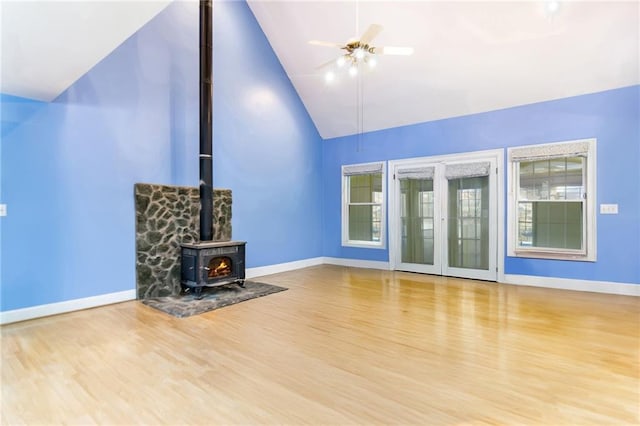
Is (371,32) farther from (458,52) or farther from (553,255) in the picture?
(553,255)

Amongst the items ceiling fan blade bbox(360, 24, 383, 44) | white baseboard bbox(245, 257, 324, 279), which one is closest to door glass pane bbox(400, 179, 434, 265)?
white baseboard bbox(245, 257, 324, 279)

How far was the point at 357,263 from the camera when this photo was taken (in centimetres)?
729

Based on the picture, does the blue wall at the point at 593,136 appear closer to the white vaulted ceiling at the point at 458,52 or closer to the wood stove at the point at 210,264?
the white vaulted ceiling at the point at 458,52

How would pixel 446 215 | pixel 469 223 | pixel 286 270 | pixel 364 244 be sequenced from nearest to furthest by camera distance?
pixel 469 223, pixel 446 215, pixel 286 270, pixel 364 244

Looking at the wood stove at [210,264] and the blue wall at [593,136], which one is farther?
the blue wall at [593,136]

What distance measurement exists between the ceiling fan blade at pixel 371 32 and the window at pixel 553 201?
3419mm

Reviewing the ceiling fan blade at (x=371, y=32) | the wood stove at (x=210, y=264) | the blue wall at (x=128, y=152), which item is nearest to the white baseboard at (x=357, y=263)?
the blue wall at (x=128, y=152)

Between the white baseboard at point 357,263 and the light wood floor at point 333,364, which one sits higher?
the white baseboard at point 357,263

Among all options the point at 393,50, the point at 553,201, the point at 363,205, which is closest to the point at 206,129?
the point at 393,50

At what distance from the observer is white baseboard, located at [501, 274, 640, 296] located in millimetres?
4656

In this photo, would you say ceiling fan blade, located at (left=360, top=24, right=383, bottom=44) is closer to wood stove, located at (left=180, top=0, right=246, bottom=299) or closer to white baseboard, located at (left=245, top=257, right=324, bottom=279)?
wood stove, located at (left=180, top=0, right=246, bottom=299)

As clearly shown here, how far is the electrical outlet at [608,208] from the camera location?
4723 mm

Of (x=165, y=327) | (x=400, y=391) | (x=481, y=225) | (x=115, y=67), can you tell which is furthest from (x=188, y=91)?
(x=481, y=225)

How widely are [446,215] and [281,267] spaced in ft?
11.0
